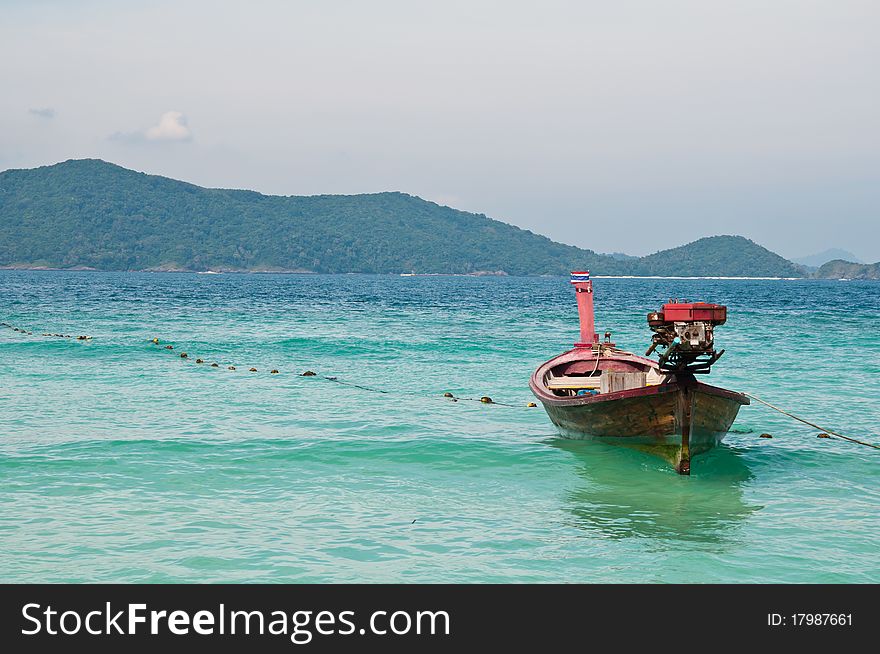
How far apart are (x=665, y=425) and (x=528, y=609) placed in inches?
261

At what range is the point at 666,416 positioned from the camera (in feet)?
50.3

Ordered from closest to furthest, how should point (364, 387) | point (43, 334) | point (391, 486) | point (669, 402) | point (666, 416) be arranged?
point (391, 486), point (669, 402), point (666, 416), point (364, 387), point (43, 334)

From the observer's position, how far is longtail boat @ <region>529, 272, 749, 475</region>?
1360 cm

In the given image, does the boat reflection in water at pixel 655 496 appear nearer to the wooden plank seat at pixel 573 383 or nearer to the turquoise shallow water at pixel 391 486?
the turquoise shallow water at pixel 391 486

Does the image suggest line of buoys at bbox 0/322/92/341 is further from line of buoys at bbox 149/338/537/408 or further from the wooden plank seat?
the wooden plank seat

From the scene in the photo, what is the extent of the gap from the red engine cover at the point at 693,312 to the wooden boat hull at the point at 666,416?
60.3 inches

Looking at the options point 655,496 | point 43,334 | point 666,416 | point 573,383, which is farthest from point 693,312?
point 43,334

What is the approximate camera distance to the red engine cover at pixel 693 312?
13.4 metres

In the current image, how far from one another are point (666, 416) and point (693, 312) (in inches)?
102

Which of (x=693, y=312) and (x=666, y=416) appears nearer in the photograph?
(x=693, y=312)

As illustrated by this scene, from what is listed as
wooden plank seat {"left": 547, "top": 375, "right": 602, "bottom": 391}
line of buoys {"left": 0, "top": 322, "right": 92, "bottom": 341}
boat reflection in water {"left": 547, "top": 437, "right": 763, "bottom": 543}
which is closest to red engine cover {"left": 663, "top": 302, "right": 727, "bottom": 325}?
boat reflection in water {"left": 547, "top": 437, "right": 763, "bottom": 543}

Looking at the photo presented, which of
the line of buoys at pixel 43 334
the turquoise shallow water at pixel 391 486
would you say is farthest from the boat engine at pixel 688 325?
the line of buoys at pixel 43 334

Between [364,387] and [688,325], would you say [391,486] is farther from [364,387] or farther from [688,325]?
[364,387]

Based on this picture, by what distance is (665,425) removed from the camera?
15.4 m
